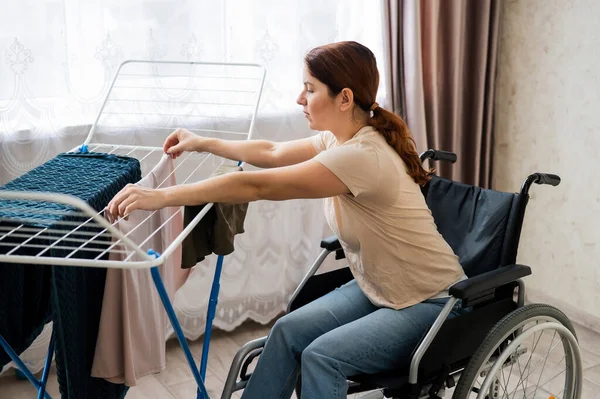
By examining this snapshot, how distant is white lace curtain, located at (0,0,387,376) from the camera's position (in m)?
2.31

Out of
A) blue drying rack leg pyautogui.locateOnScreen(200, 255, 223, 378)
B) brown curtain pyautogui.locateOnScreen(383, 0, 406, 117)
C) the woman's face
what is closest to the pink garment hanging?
blue drying rack leg pyautogui.locateOnScreen(200, 255, 223, 378)

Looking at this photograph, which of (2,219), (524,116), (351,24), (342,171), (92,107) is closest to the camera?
(2,219)

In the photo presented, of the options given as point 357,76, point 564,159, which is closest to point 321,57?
point 357,76

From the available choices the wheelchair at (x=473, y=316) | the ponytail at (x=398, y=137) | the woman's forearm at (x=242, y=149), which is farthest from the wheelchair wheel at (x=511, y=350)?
the woman's forearm at (x=242, y=149)

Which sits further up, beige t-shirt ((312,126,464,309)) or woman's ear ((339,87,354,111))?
woman's ear ((339,87,354,111))

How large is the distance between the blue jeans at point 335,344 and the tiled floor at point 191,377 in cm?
71

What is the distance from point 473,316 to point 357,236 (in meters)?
0.32

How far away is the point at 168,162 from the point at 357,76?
0.51m

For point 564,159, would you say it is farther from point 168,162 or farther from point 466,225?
point 168,162

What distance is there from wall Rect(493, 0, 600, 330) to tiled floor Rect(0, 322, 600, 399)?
0.22 meters

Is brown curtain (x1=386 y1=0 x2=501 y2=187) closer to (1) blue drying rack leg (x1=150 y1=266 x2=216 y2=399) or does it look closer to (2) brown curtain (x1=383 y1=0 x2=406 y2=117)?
(2) brown curtain (x1=383 y1=0 x2=406 y2=117)

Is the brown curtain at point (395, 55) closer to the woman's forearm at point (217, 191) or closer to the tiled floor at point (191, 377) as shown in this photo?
the tiled floor at point (191, 377)

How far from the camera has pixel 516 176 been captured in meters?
3.11

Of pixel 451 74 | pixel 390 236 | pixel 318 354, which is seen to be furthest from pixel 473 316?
pixel 451 74
